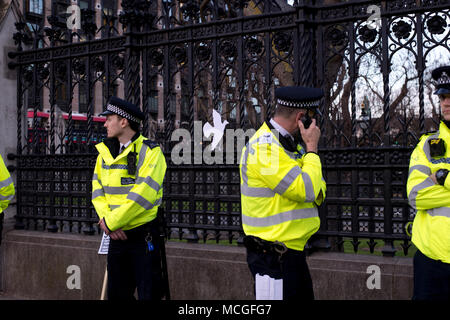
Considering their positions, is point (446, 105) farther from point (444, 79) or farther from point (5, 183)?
point (5, 183)

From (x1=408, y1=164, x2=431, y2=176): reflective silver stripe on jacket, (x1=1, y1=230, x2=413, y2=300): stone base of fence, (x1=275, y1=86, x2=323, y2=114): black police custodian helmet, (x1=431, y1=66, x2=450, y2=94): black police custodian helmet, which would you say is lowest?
(x1=1, y1=230, x2=413, y2=300): stone base of fence

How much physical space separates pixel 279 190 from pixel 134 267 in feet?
6.60

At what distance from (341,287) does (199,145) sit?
8.15 ft

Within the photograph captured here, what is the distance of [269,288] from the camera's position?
3426mm

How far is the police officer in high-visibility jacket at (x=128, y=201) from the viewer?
464cm

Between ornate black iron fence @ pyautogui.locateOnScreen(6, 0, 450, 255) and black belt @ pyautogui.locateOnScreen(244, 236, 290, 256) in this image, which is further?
ornate black iron fence @ pyautogui.locateOnScreen(6, 0, 450, 255)

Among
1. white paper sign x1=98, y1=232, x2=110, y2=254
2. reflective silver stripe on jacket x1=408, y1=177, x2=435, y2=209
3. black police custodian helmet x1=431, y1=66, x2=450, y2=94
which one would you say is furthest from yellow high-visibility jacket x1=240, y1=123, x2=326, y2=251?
white paper sign x1=98, y1=232, x2=110, y2=254

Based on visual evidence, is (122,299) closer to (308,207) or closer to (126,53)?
(308,207)

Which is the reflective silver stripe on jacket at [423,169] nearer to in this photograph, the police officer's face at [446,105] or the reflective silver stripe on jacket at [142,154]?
the police officer's face at [446,105]

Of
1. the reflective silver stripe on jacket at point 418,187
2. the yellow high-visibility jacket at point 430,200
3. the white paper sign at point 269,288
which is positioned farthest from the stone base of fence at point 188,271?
the white paper sign at point 269,288

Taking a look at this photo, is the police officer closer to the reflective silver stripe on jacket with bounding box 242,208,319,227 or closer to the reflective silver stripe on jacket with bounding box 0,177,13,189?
the reflective silver stripe on jacket with bounding box 0,177,13,189

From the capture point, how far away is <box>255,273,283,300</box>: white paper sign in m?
3.41

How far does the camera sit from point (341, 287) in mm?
5520

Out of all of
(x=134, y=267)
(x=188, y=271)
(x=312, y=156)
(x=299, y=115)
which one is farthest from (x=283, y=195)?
(x=188, y=271)
